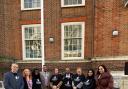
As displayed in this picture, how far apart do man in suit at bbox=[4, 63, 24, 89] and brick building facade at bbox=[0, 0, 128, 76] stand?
8025 millimetres

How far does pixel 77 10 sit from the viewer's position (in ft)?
62.7

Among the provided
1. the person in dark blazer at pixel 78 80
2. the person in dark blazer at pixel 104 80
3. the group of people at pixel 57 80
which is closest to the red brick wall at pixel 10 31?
the group of people at pixel 57 80

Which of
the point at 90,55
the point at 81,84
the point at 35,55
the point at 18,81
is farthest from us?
the point at 35,55

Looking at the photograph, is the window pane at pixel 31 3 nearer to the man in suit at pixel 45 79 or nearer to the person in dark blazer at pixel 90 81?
the man in suit at pixel 45 79

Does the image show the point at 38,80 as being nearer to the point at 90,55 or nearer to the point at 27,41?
the point at 90,55

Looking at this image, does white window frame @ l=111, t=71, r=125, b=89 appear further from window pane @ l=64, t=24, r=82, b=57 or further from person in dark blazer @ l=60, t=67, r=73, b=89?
window pane @ l=64, t=24, r=82, b=57

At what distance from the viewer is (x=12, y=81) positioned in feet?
30.6

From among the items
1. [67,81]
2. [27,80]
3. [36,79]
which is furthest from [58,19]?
[27,80]

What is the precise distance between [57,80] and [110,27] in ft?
17.3

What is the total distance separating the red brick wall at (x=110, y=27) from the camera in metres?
16.7

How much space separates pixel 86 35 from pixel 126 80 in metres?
6.57

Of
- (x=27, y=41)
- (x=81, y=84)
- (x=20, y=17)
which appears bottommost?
(x=81, y=84)

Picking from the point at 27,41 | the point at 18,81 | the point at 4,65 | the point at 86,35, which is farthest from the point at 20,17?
the point at 18,81

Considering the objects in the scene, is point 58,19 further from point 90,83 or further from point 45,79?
point 90,83
